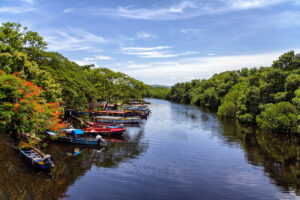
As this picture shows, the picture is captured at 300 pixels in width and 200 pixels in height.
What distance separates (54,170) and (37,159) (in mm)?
2283

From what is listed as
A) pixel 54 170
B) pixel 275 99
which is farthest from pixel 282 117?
pixel 54 170

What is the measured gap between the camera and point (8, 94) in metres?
27.0

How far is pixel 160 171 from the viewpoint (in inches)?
1141

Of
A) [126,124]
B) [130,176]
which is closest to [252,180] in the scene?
[130,176]

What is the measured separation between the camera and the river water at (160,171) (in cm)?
2303

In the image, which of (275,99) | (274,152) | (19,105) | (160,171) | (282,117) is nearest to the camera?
(19,105)

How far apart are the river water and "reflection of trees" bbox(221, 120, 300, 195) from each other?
0.12 meters

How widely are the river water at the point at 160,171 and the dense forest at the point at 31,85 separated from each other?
5.22m

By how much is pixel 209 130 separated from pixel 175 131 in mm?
8392

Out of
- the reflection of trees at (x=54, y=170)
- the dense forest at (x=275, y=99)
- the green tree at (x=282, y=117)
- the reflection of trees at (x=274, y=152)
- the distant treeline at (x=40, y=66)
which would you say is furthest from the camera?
the dense forest at (x=275, y=99)

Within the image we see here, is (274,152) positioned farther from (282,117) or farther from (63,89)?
(63,89)

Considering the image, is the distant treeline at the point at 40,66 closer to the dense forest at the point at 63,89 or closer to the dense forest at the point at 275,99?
the dense forest at the point at 63,89

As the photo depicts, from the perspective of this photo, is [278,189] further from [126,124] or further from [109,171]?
[126,124]

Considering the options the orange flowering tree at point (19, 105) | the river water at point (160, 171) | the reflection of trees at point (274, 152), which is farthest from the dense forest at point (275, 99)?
the orange flowering tree at point (19, 105)
